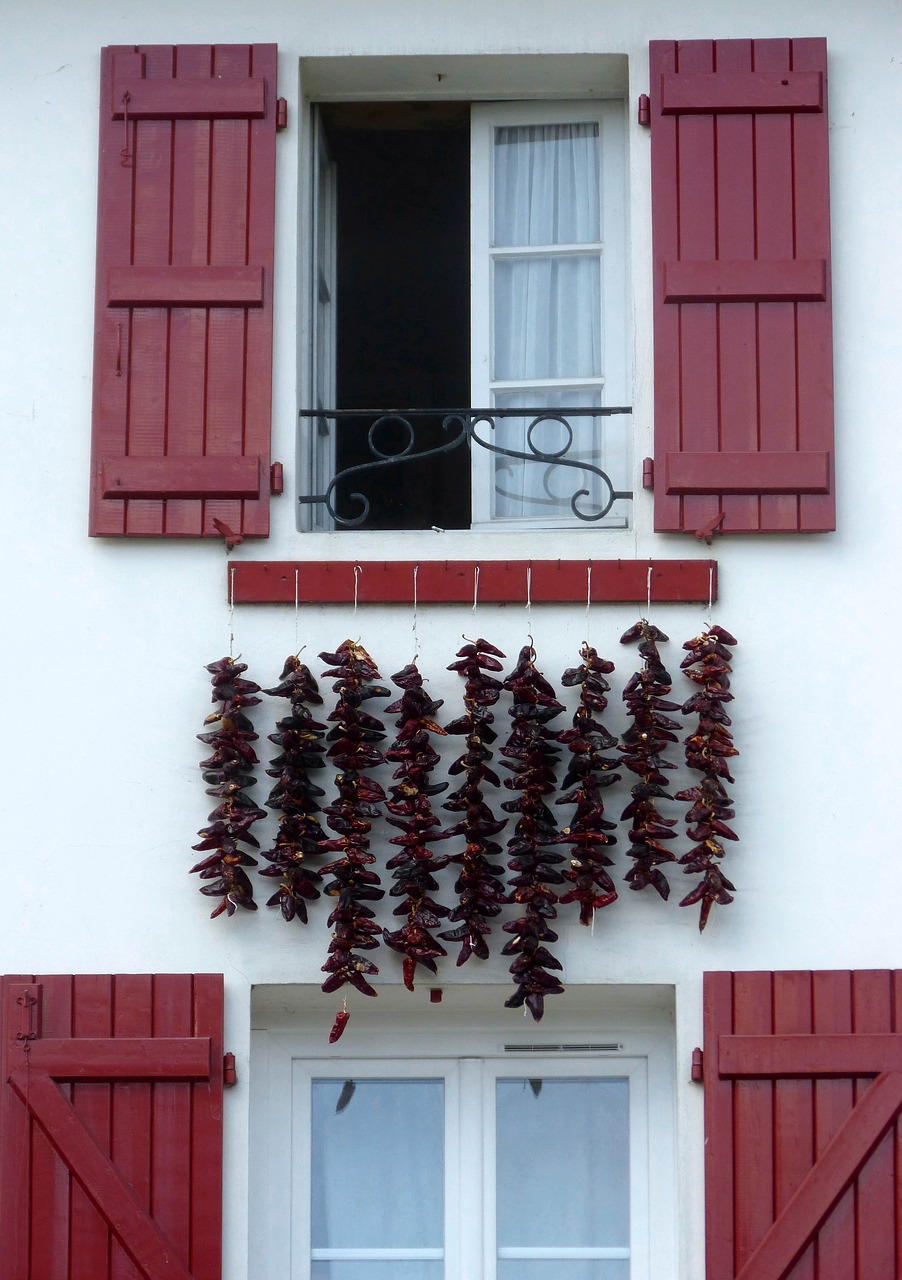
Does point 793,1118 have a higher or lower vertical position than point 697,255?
lower

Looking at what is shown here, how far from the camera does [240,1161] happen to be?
4.70 m

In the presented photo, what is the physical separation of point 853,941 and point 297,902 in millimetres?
1542

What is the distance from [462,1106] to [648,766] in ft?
3.83

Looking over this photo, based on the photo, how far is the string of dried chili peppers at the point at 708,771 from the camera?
4.66m

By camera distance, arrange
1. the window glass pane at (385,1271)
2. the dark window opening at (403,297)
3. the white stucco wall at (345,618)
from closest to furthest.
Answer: the white stucco wall at (345,618)
the window glass pane at (385,1271)
the dark window opening at (403,297)

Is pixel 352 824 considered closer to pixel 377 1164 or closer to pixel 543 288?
pixel 377 1164

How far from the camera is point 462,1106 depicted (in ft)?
16.3

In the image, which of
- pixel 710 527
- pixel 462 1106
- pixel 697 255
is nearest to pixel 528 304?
pixel 697 255

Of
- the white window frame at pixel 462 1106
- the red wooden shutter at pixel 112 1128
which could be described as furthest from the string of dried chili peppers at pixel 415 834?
the red wooden shutter at pixel 112 1128

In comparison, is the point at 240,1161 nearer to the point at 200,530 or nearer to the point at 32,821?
the point at 32,821

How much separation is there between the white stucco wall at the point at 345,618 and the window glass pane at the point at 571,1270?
0.75 ft

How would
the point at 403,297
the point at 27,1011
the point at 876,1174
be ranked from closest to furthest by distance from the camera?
1. the point at 876,1174
2. the point at 27,1011
3. the point at 403,297

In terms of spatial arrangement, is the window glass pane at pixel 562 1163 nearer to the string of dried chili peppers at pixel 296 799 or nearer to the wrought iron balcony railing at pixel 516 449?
the string of dried chili peppers at pixel 296 799

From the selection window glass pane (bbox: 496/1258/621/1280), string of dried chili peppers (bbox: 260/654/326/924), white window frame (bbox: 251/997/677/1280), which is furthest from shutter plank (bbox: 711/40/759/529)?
window glass pane (bbox: 496/1258/621/1280)
